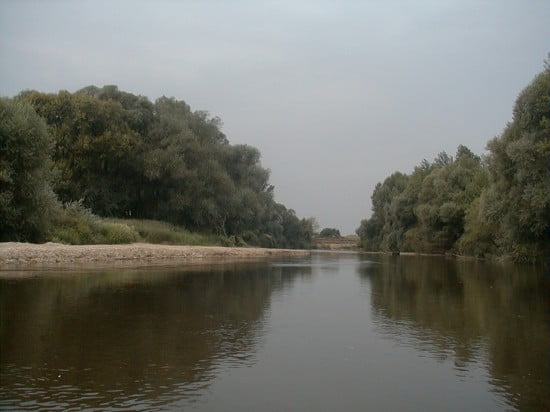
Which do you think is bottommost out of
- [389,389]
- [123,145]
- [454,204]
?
[389,389]

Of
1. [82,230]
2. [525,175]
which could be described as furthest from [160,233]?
[525,175]

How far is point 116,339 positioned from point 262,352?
2.56 m

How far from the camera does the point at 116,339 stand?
9109 millimetres

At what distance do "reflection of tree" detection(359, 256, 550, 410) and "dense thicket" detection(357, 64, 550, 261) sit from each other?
462 inches

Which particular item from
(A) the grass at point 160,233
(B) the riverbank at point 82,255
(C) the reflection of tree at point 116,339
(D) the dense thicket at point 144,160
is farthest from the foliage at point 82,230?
(C) the reflection of tree at point 116,339

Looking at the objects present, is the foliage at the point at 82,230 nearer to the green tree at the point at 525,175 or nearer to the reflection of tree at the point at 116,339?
the reflection of tree at the point at 116,339

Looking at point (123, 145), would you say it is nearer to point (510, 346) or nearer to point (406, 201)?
point (510, 346)

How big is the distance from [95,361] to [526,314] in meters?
10.6

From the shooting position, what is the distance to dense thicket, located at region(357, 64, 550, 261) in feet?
97.4

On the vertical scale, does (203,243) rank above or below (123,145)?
below

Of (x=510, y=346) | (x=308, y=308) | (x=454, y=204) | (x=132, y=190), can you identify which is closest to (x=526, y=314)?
(x=510, y=346)

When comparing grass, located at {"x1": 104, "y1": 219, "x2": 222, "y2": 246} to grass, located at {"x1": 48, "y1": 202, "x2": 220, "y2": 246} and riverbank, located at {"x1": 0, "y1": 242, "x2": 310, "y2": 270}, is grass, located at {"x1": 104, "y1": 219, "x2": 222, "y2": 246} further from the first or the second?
riverbank, located at {"x1": 0, "y1": 242, "x2": 310, "y2": 270}

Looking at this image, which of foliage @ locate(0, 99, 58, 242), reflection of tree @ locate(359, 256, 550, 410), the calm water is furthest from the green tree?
foliage @ locate(0, 99, 58, 242)

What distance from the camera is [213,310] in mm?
13008
